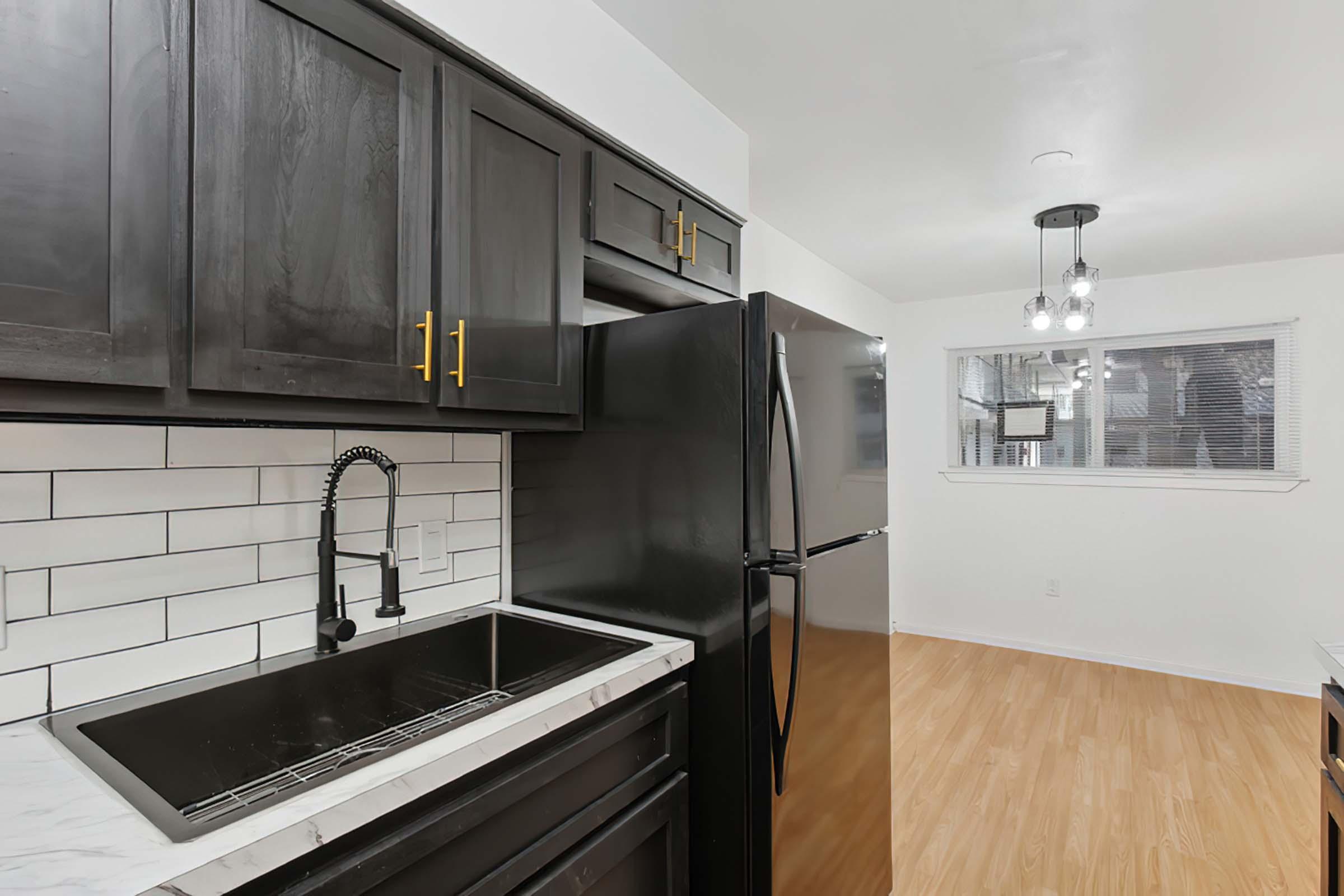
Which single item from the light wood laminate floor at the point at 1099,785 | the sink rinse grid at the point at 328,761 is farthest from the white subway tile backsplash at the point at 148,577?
the light wood laminate floor at the point at 1099,785

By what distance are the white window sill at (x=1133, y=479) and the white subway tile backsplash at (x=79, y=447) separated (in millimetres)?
4832

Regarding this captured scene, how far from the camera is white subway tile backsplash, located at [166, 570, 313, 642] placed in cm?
132

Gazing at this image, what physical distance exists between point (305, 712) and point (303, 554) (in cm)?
33

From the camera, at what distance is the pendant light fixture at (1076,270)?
3.21 m

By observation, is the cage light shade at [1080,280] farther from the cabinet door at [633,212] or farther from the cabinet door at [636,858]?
the cabinet door at [636,858]

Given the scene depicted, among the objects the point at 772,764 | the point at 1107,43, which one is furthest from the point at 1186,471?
the point at 772,764

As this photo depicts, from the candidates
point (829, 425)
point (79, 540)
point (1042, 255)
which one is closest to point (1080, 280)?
point (1042, 255)

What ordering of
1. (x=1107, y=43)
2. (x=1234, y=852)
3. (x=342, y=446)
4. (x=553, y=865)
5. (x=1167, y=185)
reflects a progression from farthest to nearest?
(x=1167, y=185), (x=1234, y=852), (x=1107, y=43), (x=342, y=446), (x=553, y=865)

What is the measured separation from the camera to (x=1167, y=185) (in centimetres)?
292

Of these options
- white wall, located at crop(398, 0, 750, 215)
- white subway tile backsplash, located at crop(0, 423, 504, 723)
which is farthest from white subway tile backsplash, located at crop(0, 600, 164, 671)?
white wall, located at crop(398, 0, 750, 215)

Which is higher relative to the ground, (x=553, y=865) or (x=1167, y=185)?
(x=1167, y=185)

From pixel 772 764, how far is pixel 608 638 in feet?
1.52

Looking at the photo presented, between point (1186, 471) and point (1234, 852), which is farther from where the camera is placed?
point (1186, 471)

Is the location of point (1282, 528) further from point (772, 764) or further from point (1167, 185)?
point (772, 764)
